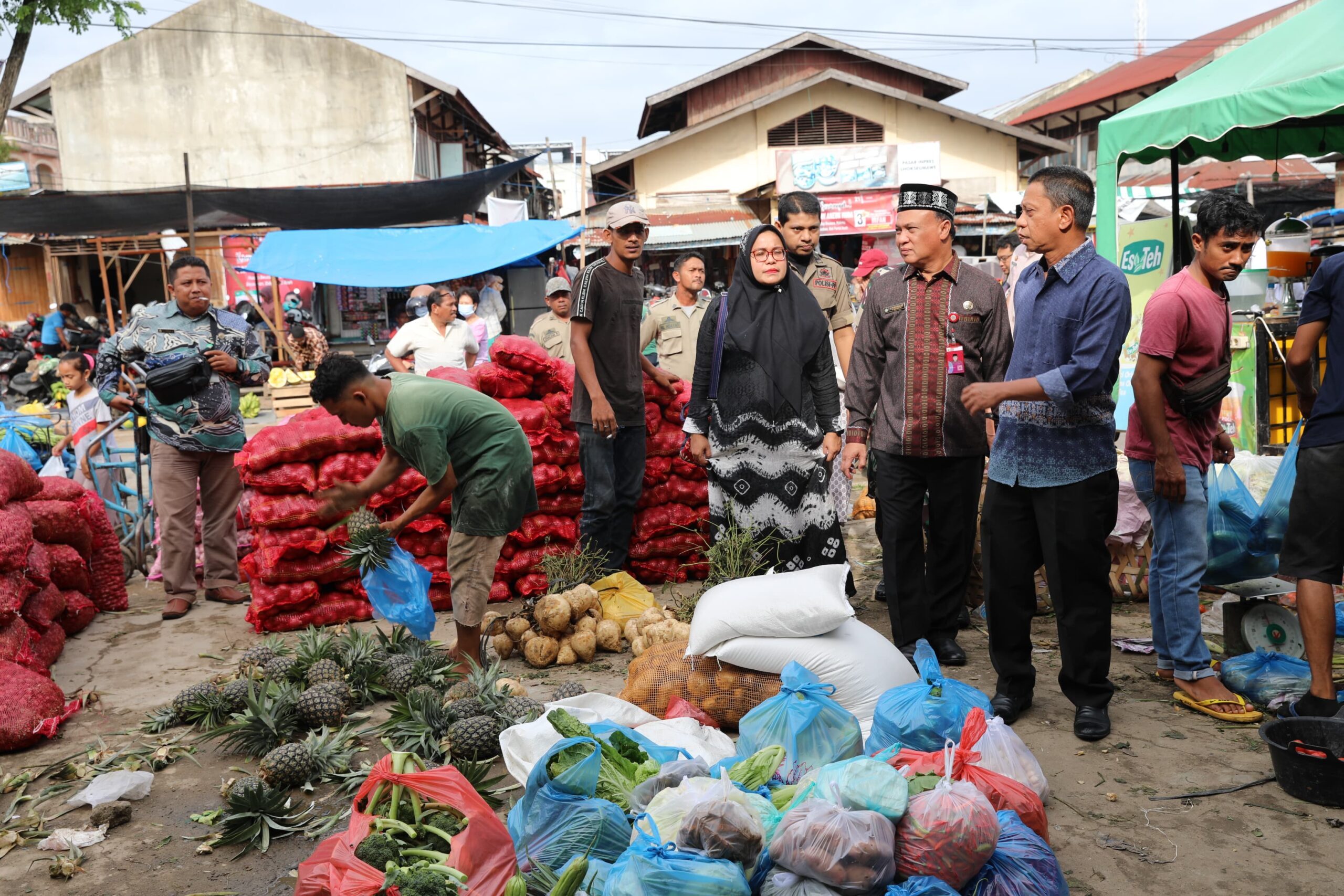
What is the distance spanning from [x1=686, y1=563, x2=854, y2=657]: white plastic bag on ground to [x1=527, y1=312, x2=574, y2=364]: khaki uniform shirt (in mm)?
4288

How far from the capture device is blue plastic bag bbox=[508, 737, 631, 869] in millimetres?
2580

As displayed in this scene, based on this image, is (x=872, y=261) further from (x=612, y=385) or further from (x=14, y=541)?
(x=14, y=541)

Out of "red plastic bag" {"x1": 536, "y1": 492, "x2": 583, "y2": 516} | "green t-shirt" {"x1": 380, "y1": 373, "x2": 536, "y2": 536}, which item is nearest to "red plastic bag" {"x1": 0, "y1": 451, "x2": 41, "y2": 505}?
"green t-shirt" {"x1": 380, "y1": 373, "x2": 536, "y2": 536}

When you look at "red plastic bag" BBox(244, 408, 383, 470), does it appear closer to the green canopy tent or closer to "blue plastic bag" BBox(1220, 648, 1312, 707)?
"blue plastic bag" BBox(1220, 648, 1312, 707)

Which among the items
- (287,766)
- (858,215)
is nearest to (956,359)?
(287,766)

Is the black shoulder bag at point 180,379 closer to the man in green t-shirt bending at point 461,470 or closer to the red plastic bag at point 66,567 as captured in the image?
the red plastic bag at point 66,567

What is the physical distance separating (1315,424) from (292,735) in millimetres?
4161

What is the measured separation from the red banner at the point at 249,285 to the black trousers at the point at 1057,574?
18839 millimetres

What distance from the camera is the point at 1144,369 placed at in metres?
3.81

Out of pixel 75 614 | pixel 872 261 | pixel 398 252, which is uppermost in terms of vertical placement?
pixel 398 252

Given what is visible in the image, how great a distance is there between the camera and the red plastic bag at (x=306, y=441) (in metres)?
5.64

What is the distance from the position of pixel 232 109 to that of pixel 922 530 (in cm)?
2683

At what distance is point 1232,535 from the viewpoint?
14.3ft

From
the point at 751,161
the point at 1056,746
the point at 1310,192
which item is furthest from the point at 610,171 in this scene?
the point at 1056,746
